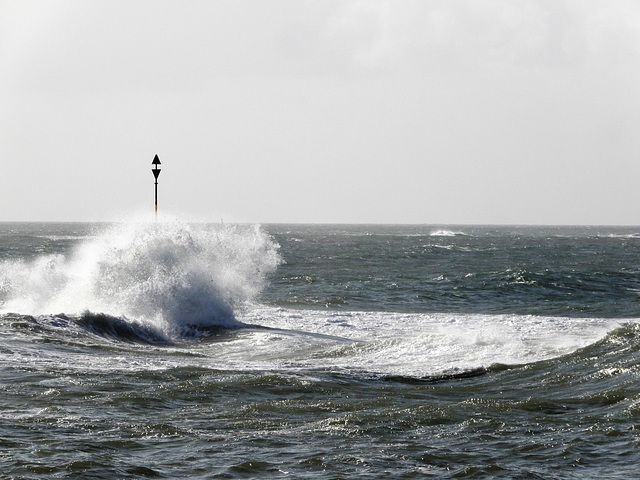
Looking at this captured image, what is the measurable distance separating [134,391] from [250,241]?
17.7 meters

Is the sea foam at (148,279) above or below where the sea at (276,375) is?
above

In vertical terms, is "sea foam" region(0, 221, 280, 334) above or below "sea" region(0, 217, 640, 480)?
above

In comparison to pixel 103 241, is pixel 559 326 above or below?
below

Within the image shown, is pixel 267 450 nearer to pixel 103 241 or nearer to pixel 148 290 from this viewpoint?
pixel 148 290

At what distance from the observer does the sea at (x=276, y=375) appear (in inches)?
324

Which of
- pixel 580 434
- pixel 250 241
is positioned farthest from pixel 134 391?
pixel 250 241

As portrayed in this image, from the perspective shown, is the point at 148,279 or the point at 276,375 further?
the point at 148,279

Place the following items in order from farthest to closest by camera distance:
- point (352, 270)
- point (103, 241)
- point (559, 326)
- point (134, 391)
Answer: point (352, 270) → point (103, 241) → point (559, 326) → point (134, 391)

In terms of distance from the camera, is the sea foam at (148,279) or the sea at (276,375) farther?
the sea foam at (148,279)

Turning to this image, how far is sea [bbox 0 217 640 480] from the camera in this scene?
823cm

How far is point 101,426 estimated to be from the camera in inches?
363

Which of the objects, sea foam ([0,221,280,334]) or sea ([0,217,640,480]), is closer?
sea ([0,217,640,480])

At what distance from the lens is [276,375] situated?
41.6ft

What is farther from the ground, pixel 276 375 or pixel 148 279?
pixel 148 279
